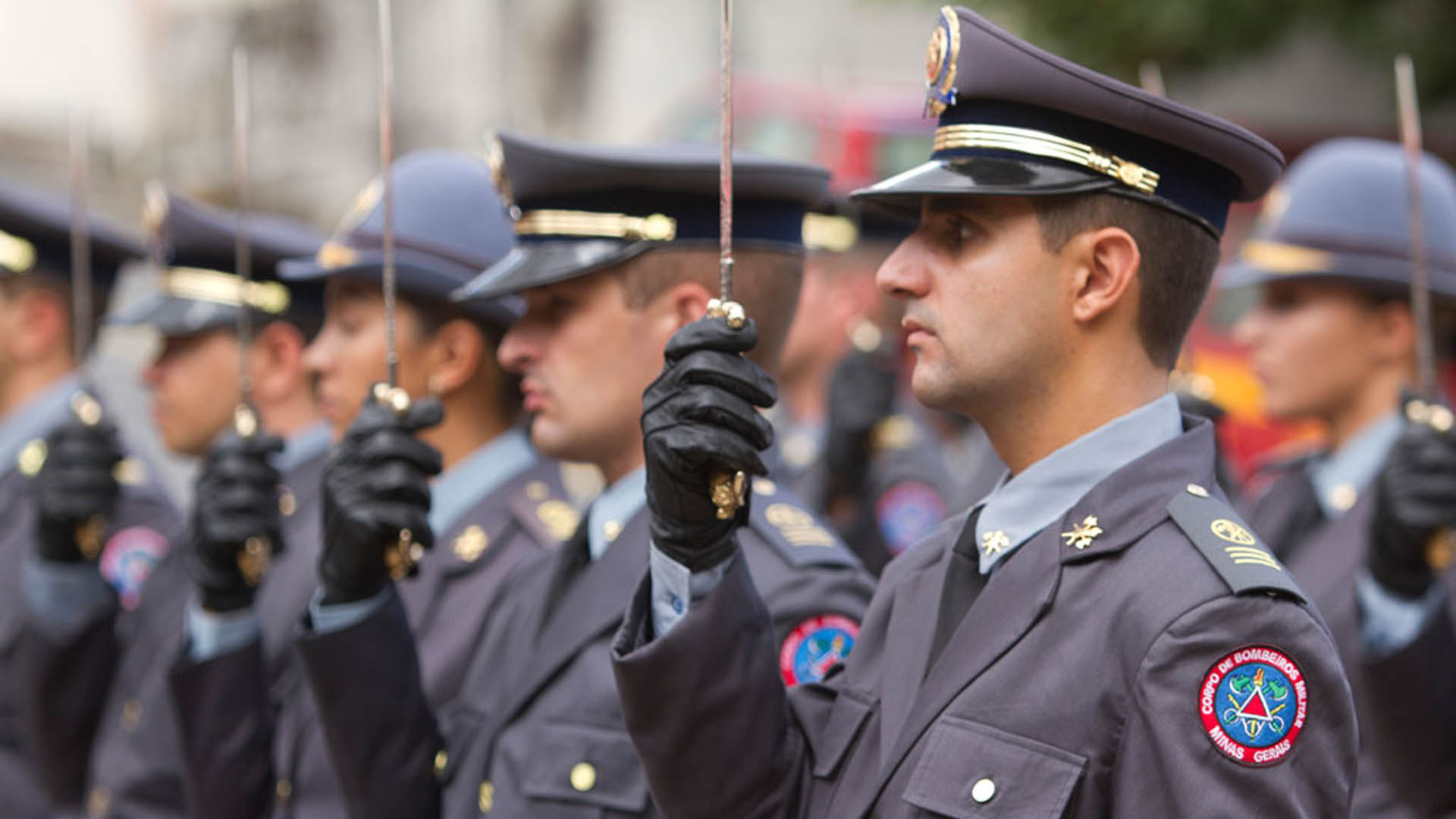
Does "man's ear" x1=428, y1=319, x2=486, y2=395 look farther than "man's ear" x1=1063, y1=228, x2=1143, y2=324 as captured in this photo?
Yes

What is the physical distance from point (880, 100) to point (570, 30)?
30.4 feet

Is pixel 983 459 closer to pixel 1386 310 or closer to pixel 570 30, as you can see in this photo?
pixel 1386 310

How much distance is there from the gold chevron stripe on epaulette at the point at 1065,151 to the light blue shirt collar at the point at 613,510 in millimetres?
1068

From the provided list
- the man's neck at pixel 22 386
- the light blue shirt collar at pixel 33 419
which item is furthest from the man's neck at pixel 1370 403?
the man's neck at pixel 22 386

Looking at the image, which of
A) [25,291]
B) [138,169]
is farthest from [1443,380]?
[138,169]

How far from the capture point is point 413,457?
3061mm

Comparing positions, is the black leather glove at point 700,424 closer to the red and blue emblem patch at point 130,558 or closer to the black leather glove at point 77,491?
the black leather glove at point 77,491

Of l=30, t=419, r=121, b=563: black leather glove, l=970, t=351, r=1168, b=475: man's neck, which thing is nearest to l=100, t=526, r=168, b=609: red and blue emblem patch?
l=30, t=419, r=121, b=563: black leather glove

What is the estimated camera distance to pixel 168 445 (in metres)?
5.42

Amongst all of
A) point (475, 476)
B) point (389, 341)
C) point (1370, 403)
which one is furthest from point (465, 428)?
point (1370, 403)

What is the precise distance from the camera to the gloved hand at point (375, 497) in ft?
9.98

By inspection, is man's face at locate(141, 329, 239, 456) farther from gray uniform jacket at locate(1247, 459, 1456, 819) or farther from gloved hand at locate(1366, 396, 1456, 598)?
gloved hand at locate(1366, 396, 1456, 598)

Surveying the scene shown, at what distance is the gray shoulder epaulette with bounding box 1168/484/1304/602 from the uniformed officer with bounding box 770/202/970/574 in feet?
12.3

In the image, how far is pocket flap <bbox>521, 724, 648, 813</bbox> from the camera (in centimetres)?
282
